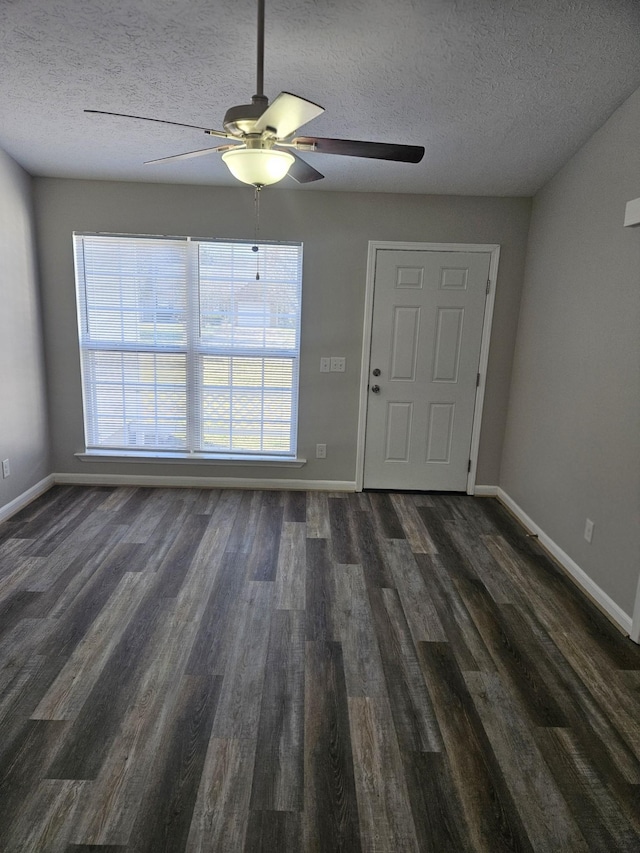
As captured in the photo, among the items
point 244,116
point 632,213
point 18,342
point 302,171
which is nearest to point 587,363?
point 632,213

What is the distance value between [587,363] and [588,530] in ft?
3.23

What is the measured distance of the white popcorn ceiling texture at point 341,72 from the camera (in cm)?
206

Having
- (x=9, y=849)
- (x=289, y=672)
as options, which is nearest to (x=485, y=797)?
(x=289, y=672)

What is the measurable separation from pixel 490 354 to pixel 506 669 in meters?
2.56

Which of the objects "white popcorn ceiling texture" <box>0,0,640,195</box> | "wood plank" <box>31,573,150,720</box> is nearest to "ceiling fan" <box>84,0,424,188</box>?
"white popcorn ceiling texture" <box>0,0,640,195</box>

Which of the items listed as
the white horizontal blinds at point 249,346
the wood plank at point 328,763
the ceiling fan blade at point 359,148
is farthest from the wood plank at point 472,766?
the white horizontal blinds at point 249,346

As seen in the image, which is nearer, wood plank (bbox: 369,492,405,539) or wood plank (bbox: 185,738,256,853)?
wood plank (bbox: 185,738,256,853)

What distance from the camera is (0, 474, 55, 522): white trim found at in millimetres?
3505

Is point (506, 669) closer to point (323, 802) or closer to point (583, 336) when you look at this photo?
point (323, 802)

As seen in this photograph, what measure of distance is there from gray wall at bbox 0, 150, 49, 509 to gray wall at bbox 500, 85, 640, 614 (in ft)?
12.3

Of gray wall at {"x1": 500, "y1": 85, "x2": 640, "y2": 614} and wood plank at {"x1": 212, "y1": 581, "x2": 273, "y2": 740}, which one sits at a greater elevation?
gray wall at {"x1": 500, "y1": 85, "x2": 640, "y2": 614}

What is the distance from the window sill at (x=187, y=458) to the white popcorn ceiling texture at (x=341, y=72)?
2203 mm

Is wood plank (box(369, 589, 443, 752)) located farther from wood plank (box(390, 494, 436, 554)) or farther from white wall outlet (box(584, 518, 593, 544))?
white wall outlet (box(584, 518, 593, 544))

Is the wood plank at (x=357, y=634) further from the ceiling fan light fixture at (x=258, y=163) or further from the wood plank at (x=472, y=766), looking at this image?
the ceiling fan light fixture at (x=258, y=163)
